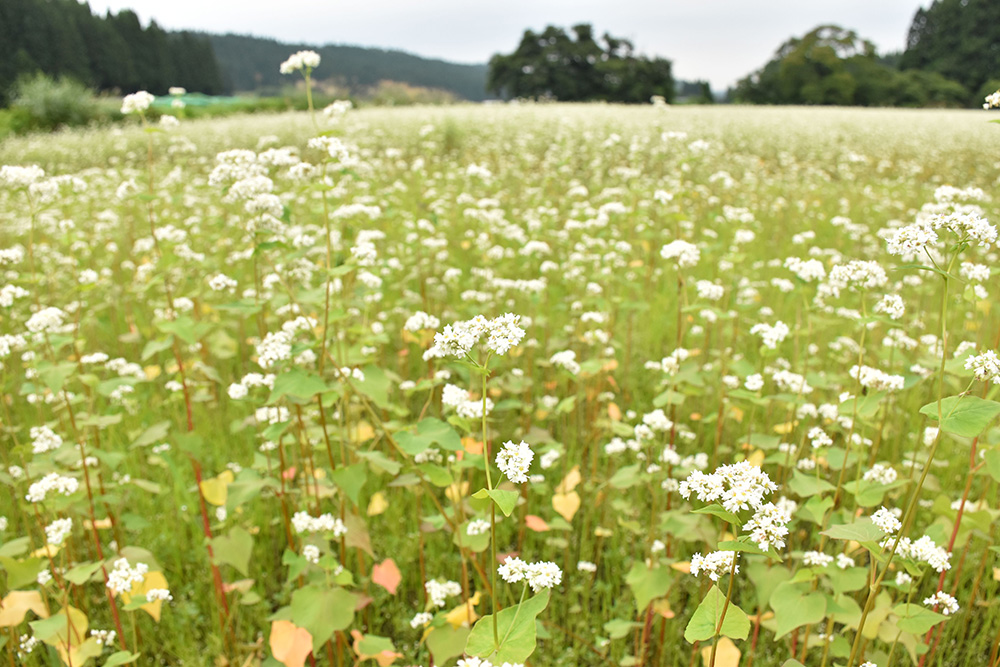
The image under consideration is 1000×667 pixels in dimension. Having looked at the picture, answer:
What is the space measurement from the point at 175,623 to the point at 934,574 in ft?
11.1

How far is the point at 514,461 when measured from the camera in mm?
1285

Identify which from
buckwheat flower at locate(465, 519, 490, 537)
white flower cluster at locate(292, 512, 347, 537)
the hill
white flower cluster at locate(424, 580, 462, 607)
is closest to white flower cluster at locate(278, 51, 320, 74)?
white flower cluster at locate(292, 512, 347, 537)

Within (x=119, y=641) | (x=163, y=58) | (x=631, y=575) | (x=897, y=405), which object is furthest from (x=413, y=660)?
(x=163, y=58)

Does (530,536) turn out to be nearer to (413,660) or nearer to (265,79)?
(413,660)

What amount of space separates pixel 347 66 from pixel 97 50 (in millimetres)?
89100

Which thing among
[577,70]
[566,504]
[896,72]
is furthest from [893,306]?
[896,72]

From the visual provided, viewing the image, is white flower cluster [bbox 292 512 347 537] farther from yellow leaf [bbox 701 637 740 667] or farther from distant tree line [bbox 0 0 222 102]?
distant tree line [bbox 0 0 222 102]

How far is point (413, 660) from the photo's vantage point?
98.4 inches

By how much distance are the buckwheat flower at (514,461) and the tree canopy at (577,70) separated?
6718cm

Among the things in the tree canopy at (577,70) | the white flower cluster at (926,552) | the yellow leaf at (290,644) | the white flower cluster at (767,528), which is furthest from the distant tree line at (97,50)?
the white flower cluster at (926,552)

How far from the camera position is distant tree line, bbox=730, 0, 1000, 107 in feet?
183

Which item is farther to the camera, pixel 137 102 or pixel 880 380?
pixel 137 102

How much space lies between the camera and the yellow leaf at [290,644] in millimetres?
1994

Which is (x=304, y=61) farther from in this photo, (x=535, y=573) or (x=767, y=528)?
(x=767, y=528)
